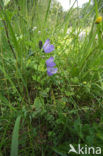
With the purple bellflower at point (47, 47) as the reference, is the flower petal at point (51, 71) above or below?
below

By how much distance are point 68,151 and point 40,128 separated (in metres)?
0.22

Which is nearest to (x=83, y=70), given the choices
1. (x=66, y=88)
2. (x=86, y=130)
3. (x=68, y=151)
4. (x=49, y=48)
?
(x=66, y=88)

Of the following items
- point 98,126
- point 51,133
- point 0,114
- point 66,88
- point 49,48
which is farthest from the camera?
point 49,48

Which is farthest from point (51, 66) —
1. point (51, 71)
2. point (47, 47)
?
point (47, 47)

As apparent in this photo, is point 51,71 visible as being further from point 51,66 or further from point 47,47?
point 47,47

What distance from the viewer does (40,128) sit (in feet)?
2.24

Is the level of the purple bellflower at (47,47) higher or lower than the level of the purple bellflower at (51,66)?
higher

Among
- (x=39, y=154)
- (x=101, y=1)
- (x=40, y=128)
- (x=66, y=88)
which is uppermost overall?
(x=101, y=1)

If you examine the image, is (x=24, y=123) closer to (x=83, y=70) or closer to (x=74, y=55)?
(x=83, y=70)

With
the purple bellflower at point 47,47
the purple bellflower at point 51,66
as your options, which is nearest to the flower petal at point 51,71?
the purple bellflower at point 51,66

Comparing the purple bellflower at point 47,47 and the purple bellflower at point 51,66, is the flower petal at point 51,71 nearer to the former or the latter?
the purple bellflower at point 51,66

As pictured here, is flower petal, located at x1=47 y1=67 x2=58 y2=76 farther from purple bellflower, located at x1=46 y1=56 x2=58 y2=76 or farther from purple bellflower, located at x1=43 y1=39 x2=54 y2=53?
purple bellflower, located at x1=43 y1=39 x2=54 y2=53

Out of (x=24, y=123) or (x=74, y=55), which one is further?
(x=74, y=55)

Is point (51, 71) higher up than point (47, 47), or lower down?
lower down
